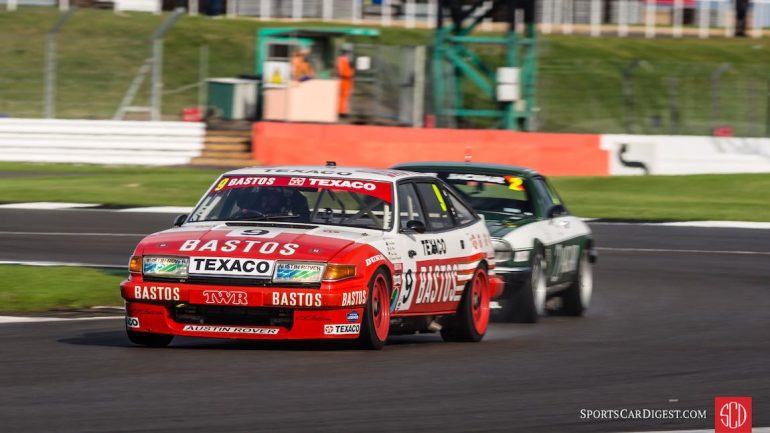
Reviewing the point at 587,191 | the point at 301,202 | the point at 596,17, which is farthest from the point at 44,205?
the point at 596,17

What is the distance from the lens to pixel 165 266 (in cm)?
894

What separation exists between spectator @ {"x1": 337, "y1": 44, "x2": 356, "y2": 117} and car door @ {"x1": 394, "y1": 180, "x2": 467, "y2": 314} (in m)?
24.4

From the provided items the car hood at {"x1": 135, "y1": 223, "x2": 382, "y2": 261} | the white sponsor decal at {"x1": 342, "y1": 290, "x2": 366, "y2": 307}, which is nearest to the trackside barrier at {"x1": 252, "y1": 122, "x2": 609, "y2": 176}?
the car hood at {"x1": 135, "y1": 223, "x2": 382, "y2": 261}

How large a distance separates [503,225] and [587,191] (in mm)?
17834

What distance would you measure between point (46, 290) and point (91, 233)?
23.6ft

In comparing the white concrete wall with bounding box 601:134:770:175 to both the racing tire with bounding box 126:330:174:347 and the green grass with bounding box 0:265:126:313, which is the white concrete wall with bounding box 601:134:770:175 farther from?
the racing tire with bounding box 126:330:174:347

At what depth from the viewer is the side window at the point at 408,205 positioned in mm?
10122

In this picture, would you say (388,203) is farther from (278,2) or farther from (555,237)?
(278,2)

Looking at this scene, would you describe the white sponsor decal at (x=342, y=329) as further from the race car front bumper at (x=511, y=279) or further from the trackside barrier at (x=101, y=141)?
the trackside barrier at (x=101, y=141)

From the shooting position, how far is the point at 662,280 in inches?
628

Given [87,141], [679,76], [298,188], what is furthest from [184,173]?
[298,188]

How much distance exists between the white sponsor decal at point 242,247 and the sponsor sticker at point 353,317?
1.63 feet

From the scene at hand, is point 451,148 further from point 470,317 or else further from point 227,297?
point 227,297

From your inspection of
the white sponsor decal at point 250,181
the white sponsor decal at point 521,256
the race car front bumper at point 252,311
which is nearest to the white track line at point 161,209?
the white sponsor decal at point 521,256
